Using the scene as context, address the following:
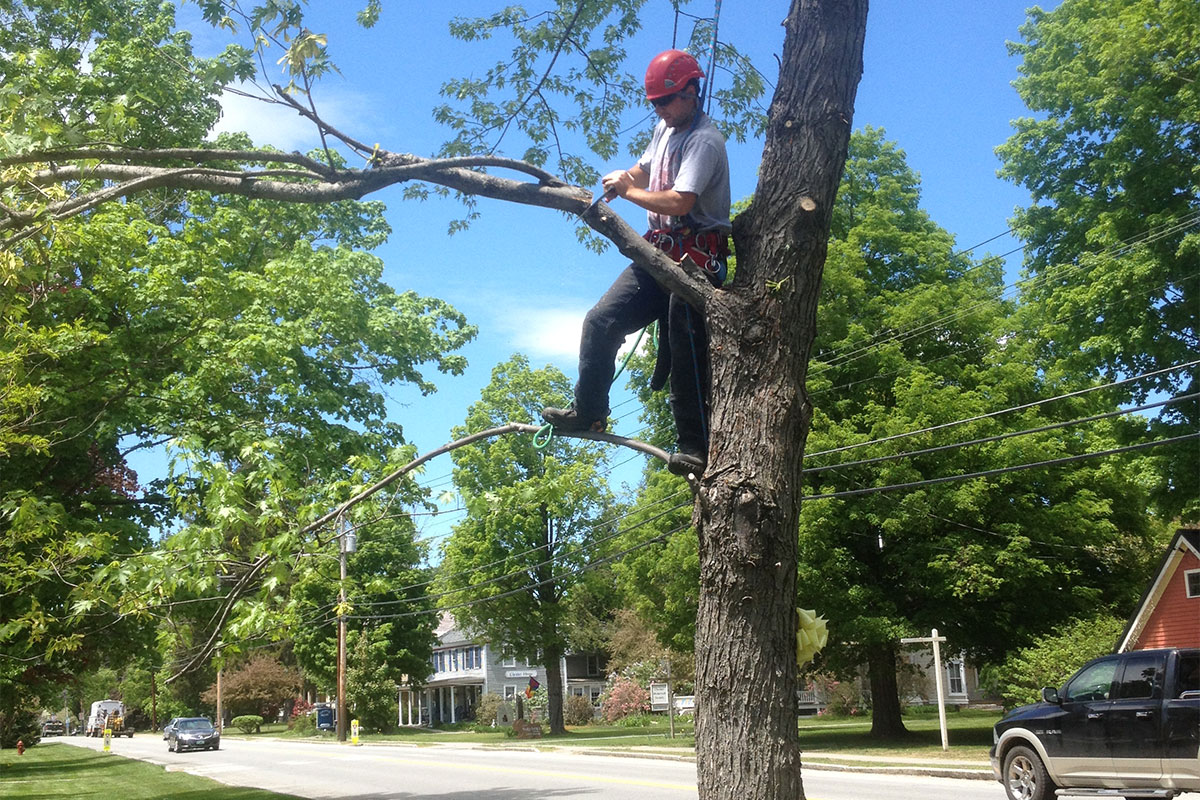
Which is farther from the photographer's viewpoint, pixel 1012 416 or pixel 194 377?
pixel 1012 416

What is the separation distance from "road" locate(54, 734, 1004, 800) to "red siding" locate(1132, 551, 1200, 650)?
22.5ft

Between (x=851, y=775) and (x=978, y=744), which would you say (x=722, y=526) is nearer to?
(x=851, y=775)

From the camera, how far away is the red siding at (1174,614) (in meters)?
21.8

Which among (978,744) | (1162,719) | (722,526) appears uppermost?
(722,526)

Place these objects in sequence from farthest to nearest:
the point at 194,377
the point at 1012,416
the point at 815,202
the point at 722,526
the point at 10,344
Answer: the point at 1012,416 → the point at 194,377 → the point at 10,344 → the point at 815,202 → the point at 722,526

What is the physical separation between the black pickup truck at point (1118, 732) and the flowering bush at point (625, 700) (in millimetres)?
39368

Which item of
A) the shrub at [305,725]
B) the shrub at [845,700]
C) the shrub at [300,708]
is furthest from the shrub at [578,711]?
the shrub at [300,708]

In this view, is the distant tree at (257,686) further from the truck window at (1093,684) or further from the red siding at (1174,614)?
the truck window at (1093,684)

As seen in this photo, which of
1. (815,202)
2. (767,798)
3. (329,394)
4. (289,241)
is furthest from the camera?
(289,241)

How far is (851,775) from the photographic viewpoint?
799 inches

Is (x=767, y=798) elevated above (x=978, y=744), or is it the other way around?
(x=767, y=798)

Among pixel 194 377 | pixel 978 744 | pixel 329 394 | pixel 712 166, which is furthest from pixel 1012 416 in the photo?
pixel 712 166

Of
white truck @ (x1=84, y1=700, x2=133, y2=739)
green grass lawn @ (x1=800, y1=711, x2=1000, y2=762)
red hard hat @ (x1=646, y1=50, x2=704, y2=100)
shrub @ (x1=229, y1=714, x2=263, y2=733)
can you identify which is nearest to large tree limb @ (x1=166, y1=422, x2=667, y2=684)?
red hard hat @ (x1=646, y1=50, x2=704, y2=100)

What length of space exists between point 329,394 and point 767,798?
1642 centimetres
